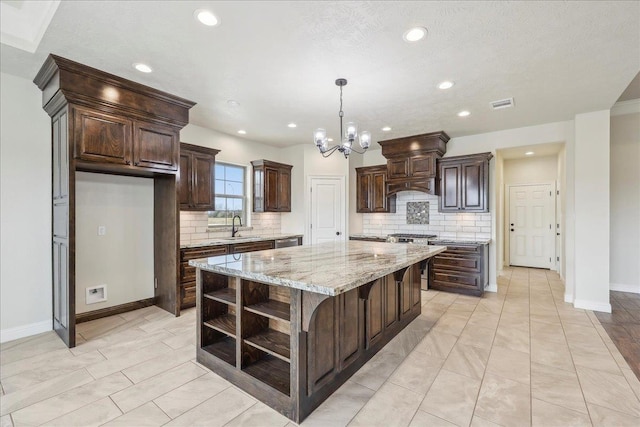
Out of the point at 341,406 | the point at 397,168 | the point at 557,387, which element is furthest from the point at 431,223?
the point at 341,406

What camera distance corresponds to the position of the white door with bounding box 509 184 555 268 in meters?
6.82

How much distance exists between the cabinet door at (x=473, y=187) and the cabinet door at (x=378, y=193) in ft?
4.95

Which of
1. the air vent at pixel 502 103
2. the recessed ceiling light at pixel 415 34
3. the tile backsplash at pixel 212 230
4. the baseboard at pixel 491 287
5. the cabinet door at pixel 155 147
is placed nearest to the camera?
the recessed ceiling light at pixel 415 34

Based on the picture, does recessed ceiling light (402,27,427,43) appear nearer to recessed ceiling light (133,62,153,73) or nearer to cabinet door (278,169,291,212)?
recessed ceiling light (133,62,153,73)

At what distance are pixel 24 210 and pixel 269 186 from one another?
3405mm

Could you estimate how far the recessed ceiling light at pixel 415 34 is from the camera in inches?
92.5

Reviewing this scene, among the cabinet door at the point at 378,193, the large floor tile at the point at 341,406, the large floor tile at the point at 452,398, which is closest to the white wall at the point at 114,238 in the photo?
the large floor tile at the point at 341,406

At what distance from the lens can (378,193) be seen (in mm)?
6297

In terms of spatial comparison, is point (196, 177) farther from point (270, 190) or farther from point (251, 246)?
point (270, 190)

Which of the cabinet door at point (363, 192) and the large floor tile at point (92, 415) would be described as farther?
the cabinet door at point (363, 192)

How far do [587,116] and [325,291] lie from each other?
4.91 m

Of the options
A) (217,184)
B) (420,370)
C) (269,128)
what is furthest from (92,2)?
(420,370)

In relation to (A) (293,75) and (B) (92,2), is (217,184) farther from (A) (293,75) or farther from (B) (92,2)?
(B) (92,2)

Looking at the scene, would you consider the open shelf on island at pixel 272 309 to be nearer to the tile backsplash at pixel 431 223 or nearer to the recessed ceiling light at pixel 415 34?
the recessed ceiling light at pixel 415 34
